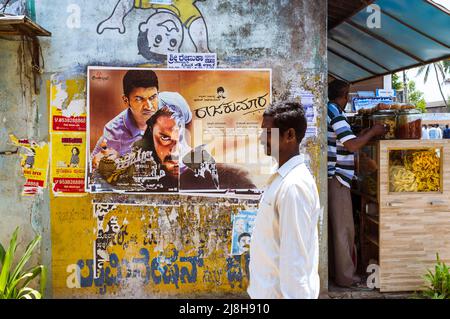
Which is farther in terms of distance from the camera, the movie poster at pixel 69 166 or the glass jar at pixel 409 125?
the glass jar at pixel 409 125

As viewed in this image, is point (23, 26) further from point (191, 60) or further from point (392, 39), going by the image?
point (392, 39)

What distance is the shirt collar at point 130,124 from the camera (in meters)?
4.72

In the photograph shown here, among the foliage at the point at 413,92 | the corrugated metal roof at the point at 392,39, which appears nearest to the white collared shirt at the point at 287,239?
the corrugated metal roof at the point at 392,39

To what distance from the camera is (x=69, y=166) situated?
15.5ft

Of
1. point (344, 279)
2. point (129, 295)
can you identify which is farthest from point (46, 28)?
point (344, 279)

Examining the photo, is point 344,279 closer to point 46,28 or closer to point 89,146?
point 89,146

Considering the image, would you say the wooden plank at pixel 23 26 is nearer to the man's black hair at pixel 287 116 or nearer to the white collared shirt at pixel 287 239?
the man's black hair at pixel 287 116

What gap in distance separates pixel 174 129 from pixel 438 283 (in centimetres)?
321

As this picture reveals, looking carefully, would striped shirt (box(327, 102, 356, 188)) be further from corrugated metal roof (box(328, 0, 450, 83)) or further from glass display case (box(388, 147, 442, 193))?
corrugated metal roof (box(328, 0, 450, 83))

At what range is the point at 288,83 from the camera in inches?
187

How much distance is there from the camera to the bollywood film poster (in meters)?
4.71

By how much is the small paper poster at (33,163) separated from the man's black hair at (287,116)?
10.1 ft

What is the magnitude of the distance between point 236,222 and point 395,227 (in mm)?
1738

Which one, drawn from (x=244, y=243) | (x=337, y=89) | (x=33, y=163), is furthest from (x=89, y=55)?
(x=337, y=89)
